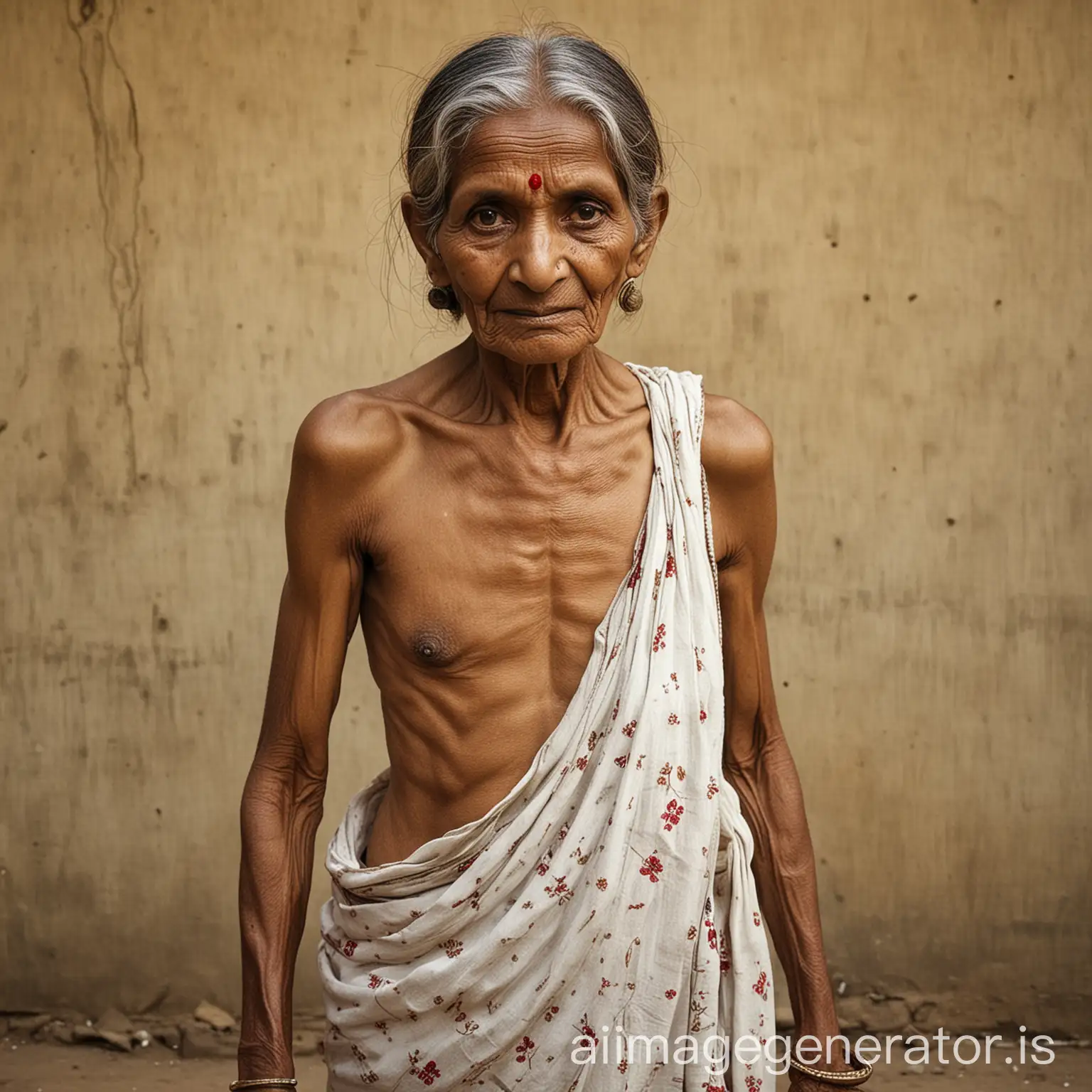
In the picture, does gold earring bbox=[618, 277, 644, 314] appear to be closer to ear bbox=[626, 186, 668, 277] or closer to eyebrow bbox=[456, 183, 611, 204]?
ear bbox=[626, 186, 668, 277]

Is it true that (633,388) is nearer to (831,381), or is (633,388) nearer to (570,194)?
(570,194)

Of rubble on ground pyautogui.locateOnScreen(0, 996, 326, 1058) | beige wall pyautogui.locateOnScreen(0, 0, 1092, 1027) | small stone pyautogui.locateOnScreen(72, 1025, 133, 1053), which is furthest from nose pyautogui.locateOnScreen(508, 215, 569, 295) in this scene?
small stone pyautogui.locateOnScreen(72, 1025, 133, 1053)

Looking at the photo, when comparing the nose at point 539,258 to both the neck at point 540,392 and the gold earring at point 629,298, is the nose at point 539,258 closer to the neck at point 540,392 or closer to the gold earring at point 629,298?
the neck at point 540,392

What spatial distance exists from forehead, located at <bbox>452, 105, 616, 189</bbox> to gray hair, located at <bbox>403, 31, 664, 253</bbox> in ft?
0.06

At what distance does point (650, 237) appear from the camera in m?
2.55

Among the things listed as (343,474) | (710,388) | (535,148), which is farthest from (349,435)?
(710,388)

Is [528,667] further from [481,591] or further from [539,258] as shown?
[539,258]

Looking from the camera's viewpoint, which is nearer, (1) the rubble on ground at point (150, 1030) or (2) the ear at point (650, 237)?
(2) the ear at point (650, 237)

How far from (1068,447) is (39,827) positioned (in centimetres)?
327

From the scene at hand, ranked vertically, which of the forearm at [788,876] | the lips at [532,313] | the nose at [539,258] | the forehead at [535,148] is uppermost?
the forehead at [535,148]

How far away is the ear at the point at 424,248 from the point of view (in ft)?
8.14

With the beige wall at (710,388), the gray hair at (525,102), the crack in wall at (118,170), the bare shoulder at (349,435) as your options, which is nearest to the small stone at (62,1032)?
the beige wall at (710,388)

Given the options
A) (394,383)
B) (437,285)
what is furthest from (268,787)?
(437,285)

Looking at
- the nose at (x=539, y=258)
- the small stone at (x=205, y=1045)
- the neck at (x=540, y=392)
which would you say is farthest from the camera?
the small stone at (x=205, y=1045)
